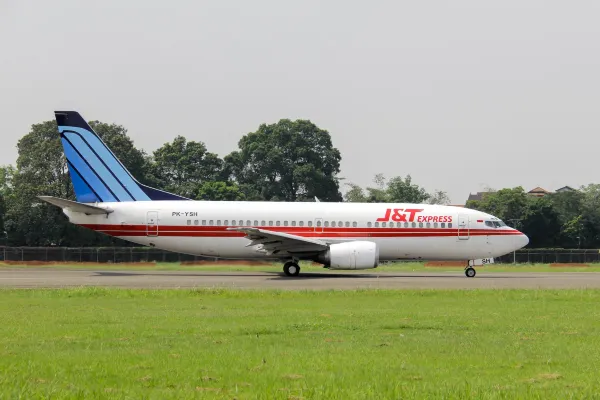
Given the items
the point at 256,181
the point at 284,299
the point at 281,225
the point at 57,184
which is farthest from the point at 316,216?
the point at 256,181

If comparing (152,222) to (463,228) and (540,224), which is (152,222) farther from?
(540,224)

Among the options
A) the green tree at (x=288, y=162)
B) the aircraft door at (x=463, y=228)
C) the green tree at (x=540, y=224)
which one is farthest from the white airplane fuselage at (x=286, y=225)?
the green tree at (x=288, y=162)

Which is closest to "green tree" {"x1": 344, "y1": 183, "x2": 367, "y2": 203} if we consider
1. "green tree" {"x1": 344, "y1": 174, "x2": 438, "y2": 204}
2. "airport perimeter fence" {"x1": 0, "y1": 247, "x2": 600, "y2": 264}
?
"green tree" {"x1": 344, "y1": 174, "x2": 438, "y2": 204}

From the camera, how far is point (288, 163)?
350 ft

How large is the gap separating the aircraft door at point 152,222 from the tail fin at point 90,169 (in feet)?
5.53

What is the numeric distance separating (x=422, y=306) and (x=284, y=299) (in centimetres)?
421

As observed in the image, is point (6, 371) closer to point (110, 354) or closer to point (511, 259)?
point (110, 354)

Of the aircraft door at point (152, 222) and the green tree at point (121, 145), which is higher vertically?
the green tree at point (121, 145)

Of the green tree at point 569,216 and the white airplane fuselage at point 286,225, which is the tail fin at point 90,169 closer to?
the white airplane fuselage at point 286,225

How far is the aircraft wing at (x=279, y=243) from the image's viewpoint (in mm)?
34094

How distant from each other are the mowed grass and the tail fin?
659 inches

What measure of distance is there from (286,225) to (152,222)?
6.37 meters

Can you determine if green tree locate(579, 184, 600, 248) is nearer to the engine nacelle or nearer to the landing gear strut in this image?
the landing gear strut

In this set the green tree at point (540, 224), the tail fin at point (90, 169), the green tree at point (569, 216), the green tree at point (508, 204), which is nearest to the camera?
the tail fin at point (90, 169)
